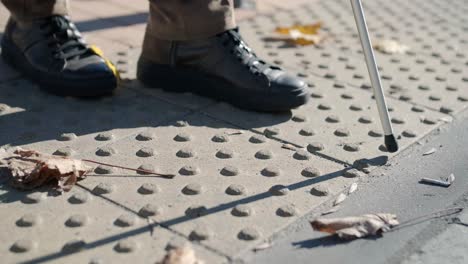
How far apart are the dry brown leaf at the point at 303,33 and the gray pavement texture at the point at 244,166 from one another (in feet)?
0.50

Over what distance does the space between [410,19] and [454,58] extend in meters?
0.77

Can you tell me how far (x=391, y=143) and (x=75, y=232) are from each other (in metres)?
Answer: 1.08

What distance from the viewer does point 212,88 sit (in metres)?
2.81

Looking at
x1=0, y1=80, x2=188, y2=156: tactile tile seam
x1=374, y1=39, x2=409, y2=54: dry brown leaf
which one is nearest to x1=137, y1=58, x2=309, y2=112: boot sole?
x1=0, y1=80, x2=188, y2=156: tactile tile seam

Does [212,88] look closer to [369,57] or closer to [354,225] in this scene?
[369,57]

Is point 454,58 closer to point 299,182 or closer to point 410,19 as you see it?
point 410,19

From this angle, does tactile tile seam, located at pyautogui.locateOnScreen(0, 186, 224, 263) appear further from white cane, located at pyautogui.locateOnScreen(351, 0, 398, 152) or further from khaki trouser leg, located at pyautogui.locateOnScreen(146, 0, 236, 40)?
khaki trouser leg, located at pyautogui.locateOnScreen(146, 0, 236, 40)

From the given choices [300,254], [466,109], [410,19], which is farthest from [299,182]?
[410,19]

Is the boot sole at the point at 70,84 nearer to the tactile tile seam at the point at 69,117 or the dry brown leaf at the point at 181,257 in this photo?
the tactile tile seam at the point at 69,117

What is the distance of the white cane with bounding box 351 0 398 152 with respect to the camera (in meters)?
2.28

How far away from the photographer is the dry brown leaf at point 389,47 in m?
3.57

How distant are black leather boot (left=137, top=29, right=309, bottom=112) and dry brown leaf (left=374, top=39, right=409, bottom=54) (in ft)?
3.23

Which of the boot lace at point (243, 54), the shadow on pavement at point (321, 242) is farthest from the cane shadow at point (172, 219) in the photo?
the boot lace at point (243, 54)

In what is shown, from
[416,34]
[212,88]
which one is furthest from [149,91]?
[416,34]
